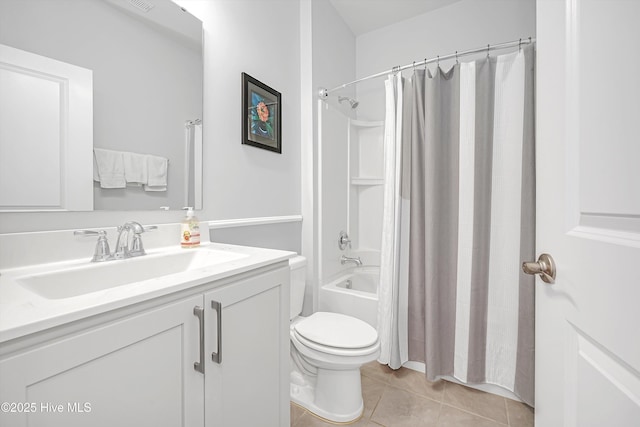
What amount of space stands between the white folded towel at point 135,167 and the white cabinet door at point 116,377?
64 centimetres

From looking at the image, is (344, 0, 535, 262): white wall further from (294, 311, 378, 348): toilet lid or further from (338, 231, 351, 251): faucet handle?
(294, 311, 378, 348): toilet lid

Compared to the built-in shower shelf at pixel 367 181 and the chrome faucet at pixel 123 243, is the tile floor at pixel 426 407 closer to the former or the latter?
the chrome faucet at pixel 123 243

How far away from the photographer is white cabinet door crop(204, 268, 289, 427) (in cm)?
73

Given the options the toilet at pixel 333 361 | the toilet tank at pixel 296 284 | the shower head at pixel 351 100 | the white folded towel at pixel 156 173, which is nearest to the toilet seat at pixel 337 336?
the toilet at pixel 333 361

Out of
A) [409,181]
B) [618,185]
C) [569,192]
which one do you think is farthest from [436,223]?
[618,185]

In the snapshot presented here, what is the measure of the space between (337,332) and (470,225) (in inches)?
37.3

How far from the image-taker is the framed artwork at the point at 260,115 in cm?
150

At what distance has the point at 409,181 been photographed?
169 centimetres

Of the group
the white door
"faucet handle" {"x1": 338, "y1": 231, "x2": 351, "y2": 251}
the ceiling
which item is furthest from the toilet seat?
the ceiling

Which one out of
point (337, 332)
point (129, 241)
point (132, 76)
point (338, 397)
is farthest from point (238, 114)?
point (338, 397)

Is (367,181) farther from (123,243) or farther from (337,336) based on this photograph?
(123,243)

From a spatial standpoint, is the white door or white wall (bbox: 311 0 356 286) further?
white wall (bbox: 311 0 356 286)

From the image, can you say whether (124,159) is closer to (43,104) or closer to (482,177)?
(43,104)

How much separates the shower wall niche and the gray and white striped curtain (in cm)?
85
